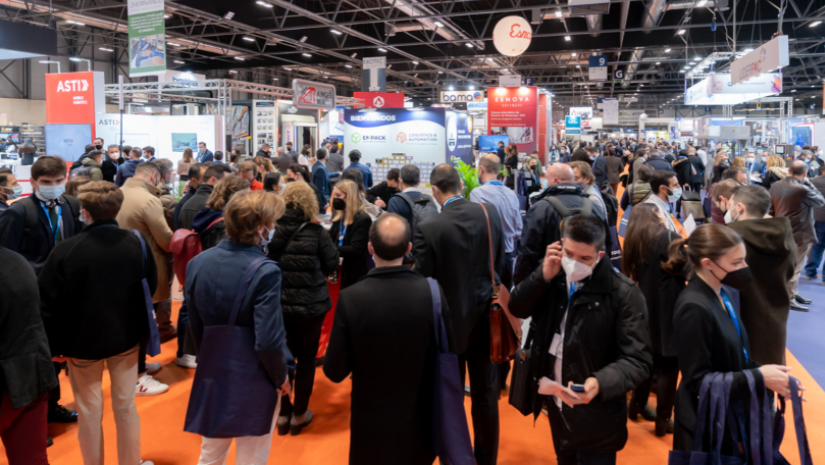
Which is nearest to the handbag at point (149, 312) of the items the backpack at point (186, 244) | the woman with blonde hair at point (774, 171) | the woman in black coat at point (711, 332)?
the backpack at point (186, 244)

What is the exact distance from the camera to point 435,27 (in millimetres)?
15773

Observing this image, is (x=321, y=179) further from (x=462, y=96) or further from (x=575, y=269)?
(x=462, y=96)

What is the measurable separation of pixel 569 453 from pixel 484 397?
25.9 inches

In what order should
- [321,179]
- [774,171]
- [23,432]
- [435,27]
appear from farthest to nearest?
[435,27] → [321,179] → [774,171] → [23,432]

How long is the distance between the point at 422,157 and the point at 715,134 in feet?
36.2

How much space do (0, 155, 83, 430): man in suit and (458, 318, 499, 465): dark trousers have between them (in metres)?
2.53

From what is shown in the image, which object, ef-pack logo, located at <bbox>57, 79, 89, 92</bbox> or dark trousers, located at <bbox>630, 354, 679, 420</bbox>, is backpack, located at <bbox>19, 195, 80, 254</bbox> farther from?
ef-pack logo, located at <bbox>57, 79, 89, 92</bbox>

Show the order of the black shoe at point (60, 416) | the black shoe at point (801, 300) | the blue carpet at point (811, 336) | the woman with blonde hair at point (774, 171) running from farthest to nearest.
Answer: the woman with blonde hair at point (774, 171) → the black shoe at point (801, 300) → the blue carpet at point (811, 336) → the black shoe at point (60, 416)

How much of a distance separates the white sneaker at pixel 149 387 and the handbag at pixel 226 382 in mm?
2002

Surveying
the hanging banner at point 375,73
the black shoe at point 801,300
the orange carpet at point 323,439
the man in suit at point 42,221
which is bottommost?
the orange carpet at point 323,439

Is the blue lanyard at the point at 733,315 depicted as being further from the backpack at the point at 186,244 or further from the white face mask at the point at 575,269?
the backpack at the point at 186,244

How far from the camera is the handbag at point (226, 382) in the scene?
2162 millimetres

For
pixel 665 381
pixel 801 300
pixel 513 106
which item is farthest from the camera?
pixel 513 106

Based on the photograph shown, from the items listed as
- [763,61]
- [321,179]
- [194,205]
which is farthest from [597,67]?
[194,205]
